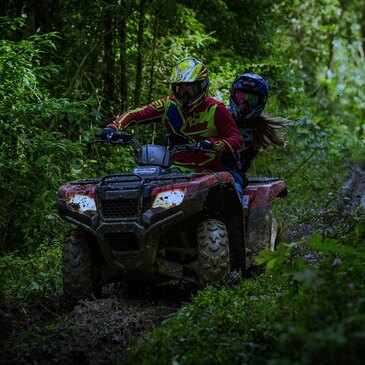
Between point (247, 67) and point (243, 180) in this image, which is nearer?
point (243, 180)

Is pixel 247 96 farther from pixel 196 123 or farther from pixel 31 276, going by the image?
pixel 31 276

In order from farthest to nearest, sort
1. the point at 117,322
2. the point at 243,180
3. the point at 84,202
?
the point at 243,180
the point at 84,202
the point at 117,322

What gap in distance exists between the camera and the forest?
12.6ft

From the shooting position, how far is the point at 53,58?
1134 centimetres

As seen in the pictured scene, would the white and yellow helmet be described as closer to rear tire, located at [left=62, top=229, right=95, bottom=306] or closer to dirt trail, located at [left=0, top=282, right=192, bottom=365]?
rear tire, located at [left=62, top=229, right=95, bottom=306]

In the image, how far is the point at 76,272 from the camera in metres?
5.71

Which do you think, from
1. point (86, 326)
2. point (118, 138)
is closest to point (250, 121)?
point (118, 138)

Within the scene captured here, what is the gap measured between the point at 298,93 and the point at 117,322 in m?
12.7

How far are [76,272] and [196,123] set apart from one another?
1.94 meters

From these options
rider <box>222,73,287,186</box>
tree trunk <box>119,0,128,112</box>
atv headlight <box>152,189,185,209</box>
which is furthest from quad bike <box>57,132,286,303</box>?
tree trunk <box>119,0,128,112</box>

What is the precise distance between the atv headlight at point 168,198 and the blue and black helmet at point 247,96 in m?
2.52

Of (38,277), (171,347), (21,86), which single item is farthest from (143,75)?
(171,347)

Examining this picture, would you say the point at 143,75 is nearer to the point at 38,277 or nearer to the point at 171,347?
the point at 38,277

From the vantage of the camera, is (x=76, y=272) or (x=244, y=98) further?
(x=244, y=98)
